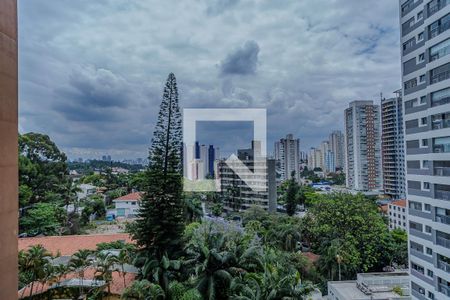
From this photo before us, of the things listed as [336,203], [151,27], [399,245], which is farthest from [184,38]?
[399,245]

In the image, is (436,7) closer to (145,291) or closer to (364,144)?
(145,291)

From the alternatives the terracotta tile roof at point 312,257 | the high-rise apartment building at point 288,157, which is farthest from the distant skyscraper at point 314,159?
the terracotta tile roof at point 312,257

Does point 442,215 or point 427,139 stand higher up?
point 427,139

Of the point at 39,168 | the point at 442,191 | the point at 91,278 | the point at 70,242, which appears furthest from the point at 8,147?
the point at 39,168

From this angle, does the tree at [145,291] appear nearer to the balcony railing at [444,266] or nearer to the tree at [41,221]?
the balcony railing at [444,266]

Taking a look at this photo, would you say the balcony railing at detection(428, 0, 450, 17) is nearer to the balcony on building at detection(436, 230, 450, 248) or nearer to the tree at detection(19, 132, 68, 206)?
the balcony on building at detection(436, 230, 450, 248)

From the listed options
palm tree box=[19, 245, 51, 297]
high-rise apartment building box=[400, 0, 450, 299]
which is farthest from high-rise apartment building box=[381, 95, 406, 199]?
palm tree box=[19, 245, 51, 297]
